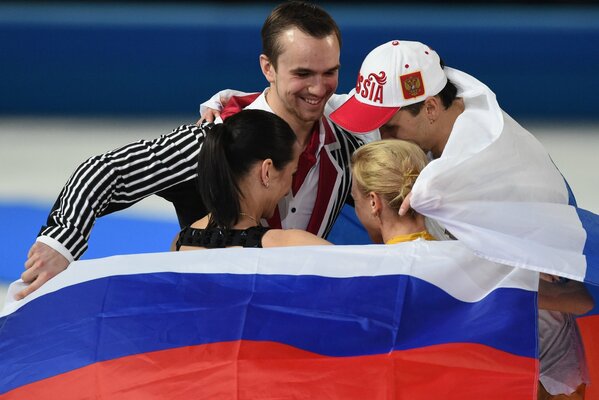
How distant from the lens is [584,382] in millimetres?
2596

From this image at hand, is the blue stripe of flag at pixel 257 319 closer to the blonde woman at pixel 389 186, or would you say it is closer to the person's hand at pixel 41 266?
the person's hand at pixel 41 266

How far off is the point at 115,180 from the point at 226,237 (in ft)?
1.41

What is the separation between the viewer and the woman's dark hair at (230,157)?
2.70m

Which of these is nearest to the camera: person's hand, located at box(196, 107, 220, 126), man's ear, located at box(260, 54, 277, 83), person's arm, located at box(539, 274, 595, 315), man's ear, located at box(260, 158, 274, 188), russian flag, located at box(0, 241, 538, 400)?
russian flag, located at box(0, 241, 538, 400)

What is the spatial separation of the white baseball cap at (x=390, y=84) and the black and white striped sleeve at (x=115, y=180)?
46 cm

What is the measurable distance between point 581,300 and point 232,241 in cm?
86

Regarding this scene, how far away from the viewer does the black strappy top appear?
2.69 metres

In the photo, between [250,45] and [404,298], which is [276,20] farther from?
[250,45]

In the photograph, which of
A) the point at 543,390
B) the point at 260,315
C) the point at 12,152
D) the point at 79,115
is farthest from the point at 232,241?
the point at 79,115

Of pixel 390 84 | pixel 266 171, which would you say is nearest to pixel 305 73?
pixel 390 84

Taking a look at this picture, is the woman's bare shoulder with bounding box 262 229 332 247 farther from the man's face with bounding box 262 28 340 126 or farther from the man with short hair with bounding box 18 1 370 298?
the man's face with bounding box 262 28 340 126

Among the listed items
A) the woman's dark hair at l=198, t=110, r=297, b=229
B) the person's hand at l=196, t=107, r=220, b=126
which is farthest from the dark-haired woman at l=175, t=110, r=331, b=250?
the person's hand at l=196, t=107, r=220, b=126

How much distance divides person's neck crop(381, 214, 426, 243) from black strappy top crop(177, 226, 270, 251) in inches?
12.1

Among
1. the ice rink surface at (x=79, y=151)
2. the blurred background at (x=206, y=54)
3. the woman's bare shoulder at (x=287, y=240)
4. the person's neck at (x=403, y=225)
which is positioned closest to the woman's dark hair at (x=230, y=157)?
the woman's bare shoulder at (x=287, y=240)
